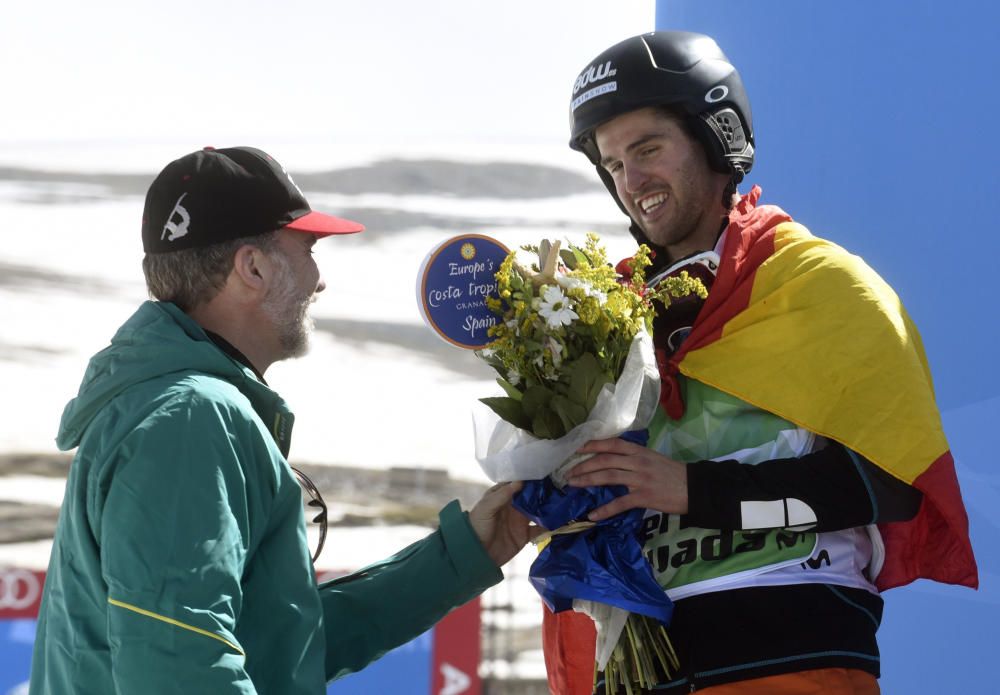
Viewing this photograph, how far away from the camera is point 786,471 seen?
2.02 metres

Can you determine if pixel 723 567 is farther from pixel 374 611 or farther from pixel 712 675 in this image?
pixel 374 611

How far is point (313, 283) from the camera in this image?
2297 millimetres

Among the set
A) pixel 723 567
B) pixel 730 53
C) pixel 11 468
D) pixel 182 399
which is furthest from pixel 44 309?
Answer: pixel 723 567

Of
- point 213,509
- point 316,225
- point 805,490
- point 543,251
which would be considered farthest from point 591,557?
point 316,225

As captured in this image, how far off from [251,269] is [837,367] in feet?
3.64

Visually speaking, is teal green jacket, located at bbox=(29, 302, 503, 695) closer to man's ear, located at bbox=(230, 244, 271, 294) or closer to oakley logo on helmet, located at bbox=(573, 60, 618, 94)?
man's ear, located at bbox=(230, 244, 271, 294)

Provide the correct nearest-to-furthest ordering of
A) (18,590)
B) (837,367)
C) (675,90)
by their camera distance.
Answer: (837,367) < (675,90) < (18,590)

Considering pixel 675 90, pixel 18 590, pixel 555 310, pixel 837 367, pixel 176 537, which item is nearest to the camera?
pixel 176 537

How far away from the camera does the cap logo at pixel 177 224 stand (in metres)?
2.15

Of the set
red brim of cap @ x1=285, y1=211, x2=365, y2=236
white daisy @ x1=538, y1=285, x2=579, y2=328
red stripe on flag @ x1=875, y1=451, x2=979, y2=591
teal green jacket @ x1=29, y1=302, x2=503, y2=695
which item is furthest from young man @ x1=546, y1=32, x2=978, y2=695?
red brim of cap @ x1=285, y1=211, x2=365, y2=236

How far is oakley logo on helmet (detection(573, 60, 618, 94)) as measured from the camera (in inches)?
96.6

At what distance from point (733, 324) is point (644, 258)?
0.76 feet

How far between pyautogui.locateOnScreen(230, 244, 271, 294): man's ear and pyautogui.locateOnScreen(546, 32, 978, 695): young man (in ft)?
2.33

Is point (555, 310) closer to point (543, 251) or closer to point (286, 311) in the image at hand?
point (543, 251)
